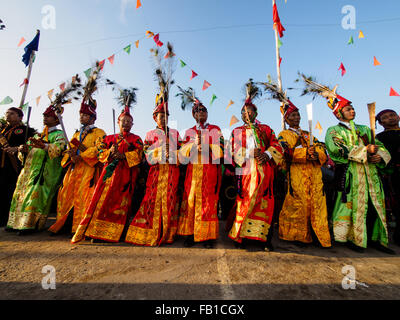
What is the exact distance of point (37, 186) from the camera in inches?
135

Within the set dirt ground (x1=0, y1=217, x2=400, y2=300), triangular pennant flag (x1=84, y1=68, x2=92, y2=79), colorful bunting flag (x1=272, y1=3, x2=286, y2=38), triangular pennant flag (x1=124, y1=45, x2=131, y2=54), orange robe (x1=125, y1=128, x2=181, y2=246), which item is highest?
colorful bunting flag (x1=272, y1=3, x2=286, y2=38)

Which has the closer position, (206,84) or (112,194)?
(112,194)

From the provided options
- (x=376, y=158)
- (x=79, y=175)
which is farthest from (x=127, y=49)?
(x=376, y=158)

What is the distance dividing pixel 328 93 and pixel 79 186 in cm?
501

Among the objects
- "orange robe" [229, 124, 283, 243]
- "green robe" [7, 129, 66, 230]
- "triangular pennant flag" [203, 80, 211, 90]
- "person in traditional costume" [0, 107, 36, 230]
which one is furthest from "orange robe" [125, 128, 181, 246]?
"person in traditional costume" [0, 107, 36, 230]

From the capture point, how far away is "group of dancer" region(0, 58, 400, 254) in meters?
2.81

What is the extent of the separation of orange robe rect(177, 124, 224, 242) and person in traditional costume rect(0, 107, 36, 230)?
3503 millimetres

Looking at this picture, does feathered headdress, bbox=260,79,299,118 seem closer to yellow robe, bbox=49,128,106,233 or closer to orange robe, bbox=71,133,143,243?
orange robe, bbox=71,133,143,243

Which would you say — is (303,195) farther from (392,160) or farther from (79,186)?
(79,186)

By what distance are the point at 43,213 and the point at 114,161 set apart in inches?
67.4

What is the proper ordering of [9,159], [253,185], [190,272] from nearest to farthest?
[190,272] → [253,185] → [9,159]
